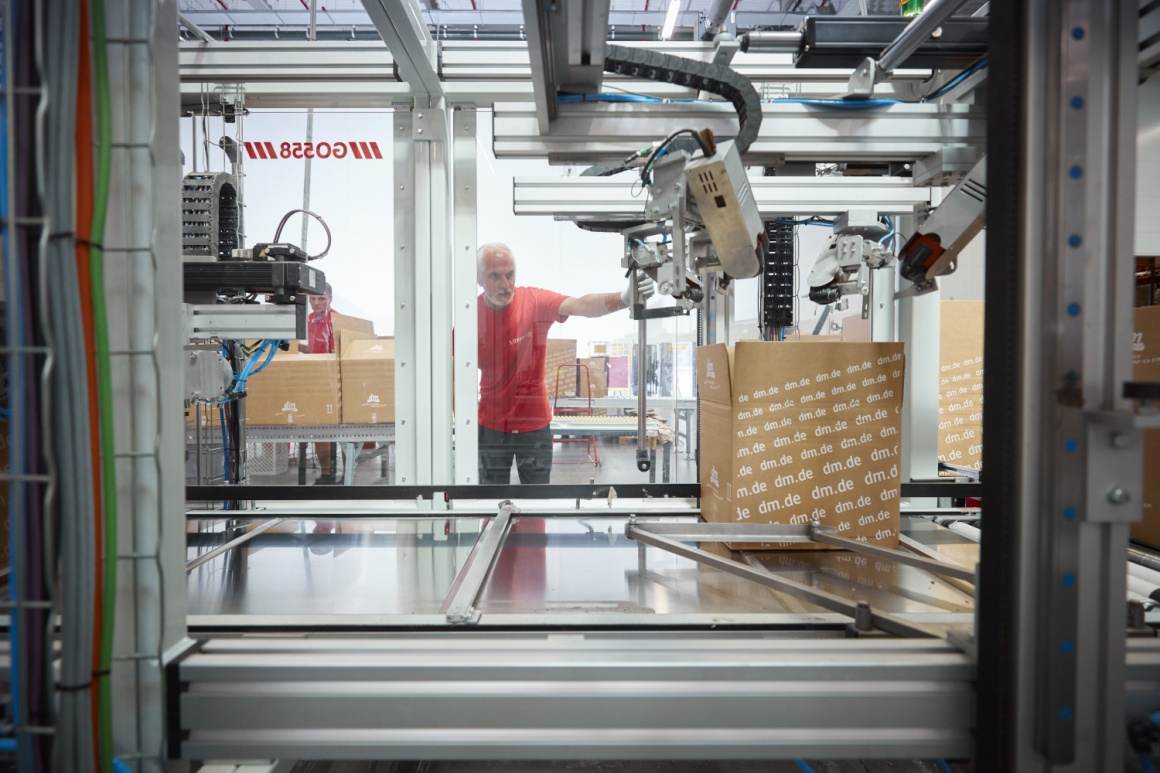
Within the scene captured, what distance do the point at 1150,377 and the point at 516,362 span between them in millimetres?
2101

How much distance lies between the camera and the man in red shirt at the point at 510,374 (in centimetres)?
257

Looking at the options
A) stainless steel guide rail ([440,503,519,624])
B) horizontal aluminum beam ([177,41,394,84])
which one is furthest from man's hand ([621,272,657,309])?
horizontal aluminum beam ([177,41,394,84])

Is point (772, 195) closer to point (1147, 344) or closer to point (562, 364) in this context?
point (1147, 344)

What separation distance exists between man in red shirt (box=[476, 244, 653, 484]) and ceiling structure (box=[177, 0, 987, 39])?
10.2 feet

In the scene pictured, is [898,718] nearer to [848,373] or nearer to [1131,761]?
[1131,761]

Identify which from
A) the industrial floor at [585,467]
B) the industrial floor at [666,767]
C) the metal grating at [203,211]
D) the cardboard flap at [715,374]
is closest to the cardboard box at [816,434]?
the cardboard flap at [715,374]

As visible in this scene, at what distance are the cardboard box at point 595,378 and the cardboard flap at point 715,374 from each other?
1.86 m

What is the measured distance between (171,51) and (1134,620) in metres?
1.83

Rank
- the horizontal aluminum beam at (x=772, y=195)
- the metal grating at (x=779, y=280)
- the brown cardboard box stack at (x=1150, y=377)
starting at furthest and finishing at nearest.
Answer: the metal grating at (x=779, y=280)
the horizontal aluminum beam at (x=772, y=195)
the brown cardboard box stack at (x=1150, y=377)

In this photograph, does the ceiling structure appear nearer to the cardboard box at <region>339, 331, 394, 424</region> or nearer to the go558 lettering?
the go558 lettering

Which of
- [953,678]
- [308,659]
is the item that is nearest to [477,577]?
[308,659]

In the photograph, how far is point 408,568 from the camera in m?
1.53

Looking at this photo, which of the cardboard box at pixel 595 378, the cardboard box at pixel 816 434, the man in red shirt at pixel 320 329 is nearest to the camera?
the cardboard box at pixel 816 434

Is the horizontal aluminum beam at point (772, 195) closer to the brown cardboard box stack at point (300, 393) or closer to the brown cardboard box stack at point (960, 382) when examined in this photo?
the brown cardboard box stack at point (960, 382)
